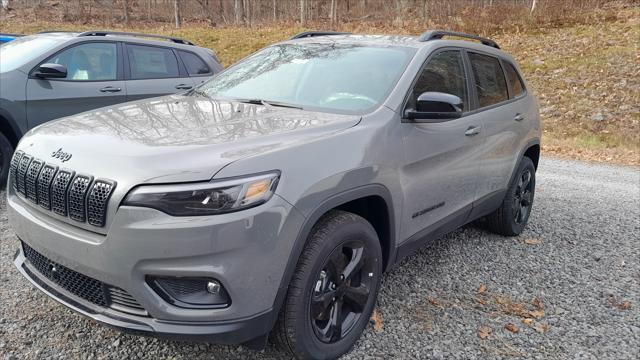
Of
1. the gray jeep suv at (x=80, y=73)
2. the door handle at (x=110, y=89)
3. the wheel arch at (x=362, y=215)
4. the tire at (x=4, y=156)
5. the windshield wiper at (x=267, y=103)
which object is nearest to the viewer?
the wheel arch at (x=362, y=215)

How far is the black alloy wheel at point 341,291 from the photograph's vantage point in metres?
2.56

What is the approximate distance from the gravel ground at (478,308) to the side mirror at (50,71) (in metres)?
1.38

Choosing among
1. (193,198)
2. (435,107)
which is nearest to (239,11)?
(435,107)

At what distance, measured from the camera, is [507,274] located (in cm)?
399

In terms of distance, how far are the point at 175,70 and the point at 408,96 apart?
15.2ft

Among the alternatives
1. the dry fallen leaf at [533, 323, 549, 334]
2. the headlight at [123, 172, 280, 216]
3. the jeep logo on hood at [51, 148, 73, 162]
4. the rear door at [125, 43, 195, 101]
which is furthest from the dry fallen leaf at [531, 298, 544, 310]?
the rear door at [125, 43, 195, 101]

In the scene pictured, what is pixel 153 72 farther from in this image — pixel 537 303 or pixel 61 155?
pixel 537 303

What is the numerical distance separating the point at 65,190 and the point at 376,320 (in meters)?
1.94

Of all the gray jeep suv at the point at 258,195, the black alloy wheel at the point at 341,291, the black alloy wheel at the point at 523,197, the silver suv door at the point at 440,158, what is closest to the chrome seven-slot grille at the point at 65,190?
the gray jeep suv at the point at 258,195

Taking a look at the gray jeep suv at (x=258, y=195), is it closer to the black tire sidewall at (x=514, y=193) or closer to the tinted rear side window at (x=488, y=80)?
the tinted rear side window at (x=488, y=80)

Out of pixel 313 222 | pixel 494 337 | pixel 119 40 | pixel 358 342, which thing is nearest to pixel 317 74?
pixel 313 222

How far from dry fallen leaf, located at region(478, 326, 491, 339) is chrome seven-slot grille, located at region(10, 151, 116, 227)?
7.49ft

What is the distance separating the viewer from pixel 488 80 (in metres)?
4.24

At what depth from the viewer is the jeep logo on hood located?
90.7 inches
